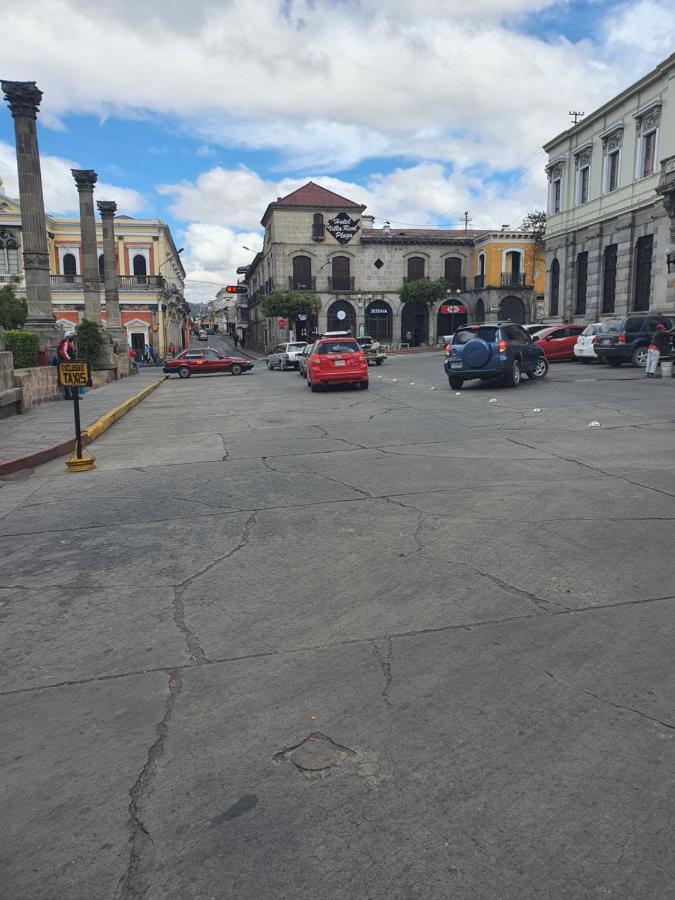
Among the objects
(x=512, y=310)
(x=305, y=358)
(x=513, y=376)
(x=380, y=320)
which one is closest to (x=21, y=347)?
(x=305, y=358)

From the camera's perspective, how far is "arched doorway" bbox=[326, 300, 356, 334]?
2320 inches

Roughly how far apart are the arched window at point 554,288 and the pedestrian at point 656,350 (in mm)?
23395

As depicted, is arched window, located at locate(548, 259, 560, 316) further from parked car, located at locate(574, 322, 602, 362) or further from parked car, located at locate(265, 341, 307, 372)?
parked car, located at locate(574, 322, 602, 362)

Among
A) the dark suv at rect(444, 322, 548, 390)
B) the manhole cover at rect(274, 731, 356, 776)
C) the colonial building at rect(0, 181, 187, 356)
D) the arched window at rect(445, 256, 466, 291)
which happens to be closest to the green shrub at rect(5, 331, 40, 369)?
the dark suv at rect(444, 322, 548, 390)

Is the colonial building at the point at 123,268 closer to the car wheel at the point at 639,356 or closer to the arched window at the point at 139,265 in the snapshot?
the arched window at the point at 139,265

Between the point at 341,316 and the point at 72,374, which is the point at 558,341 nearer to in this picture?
the point at 72,374

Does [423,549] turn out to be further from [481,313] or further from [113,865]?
[481,313]

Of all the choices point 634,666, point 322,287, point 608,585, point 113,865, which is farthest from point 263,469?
point 322,287

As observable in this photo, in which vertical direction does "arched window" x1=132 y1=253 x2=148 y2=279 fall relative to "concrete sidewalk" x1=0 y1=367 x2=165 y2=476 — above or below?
above

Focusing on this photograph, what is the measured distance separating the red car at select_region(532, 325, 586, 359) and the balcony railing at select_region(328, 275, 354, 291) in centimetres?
3354

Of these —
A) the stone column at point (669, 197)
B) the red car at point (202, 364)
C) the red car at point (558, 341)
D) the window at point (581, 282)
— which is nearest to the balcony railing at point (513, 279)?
the window at point (581, 282)

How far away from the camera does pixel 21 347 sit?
55.5ft

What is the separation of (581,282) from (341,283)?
24381 millimetres

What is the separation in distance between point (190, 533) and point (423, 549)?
2059 millimetres
